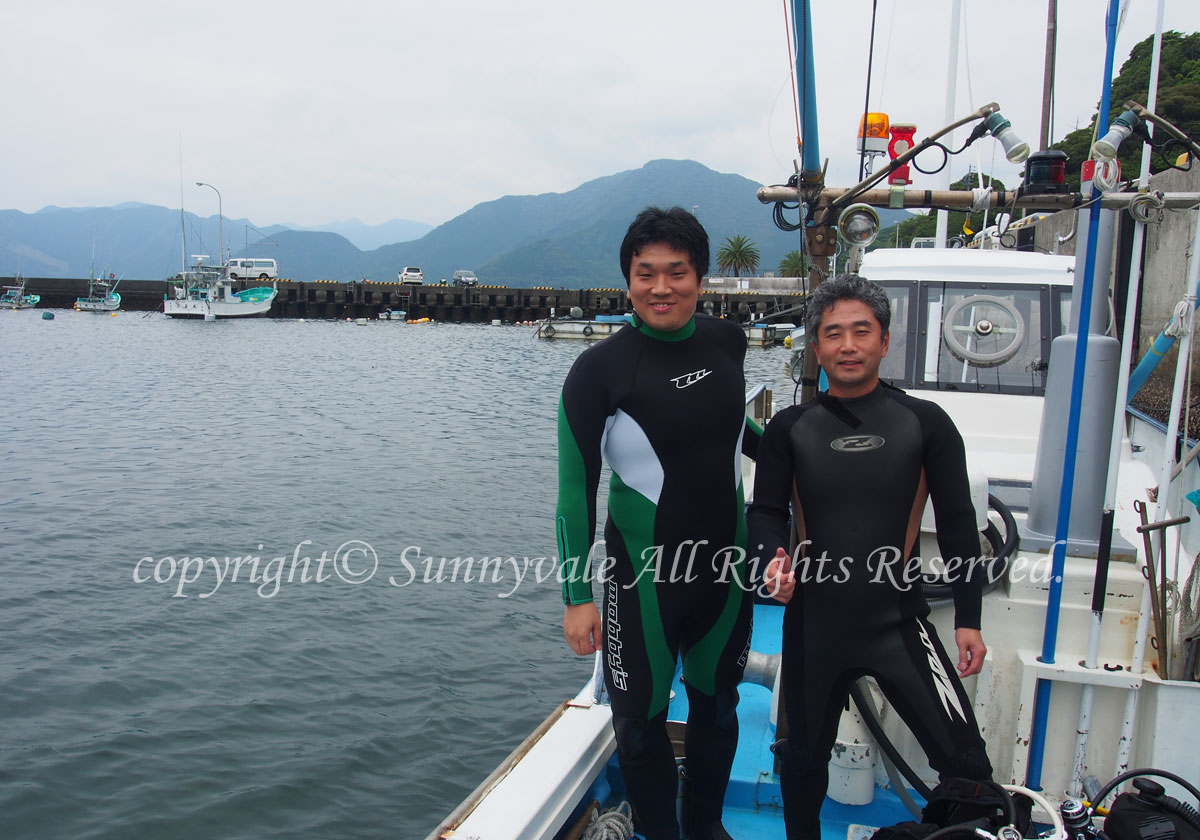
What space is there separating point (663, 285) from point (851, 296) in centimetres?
55

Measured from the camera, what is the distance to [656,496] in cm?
270

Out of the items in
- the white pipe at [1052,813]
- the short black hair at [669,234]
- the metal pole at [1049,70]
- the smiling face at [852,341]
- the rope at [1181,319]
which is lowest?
the white pipe at [1052,813]

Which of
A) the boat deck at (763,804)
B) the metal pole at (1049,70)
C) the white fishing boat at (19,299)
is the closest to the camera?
the boat deck at (763,804)

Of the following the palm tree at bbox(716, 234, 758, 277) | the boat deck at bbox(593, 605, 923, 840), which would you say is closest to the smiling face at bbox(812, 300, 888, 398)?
the boat deck at bbox(593, 605, 923, 840)

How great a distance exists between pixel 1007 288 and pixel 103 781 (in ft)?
21.3

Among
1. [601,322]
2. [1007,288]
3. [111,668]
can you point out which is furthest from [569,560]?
[601,322]

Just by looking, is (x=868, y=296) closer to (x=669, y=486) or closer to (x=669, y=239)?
(x=669, y=239)

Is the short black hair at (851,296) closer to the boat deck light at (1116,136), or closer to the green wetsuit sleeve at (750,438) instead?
the green wetsuit sleeve at (750,438)

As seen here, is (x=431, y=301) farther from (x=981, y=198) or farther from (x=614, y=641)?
(x=614, y=641)

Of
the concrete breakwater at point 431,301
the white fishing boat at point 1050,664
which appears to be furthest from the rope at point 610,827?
the concrete breakwater at point 431,301

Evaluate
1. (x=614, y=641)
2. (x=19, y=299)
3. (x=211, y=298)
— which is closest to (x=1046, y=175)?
(x=614, y=641)

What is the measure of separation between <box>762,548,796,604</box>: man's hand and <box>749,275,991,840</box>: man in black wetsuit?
38 mm

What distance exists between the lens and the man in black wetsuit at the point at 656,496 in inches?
104

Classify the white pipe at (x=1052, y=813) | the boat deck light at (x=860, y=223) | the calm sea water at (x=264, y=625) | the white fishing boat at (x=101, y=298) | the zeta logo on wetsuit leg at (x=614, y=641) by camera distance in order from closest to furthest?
the white pipe at (x=1052, y=813)
the zeta logo on wetsuit leg at (x=614, y=641)
the boat deck light at (x=860, y=223)
the calm sea water at (x=264, y=625)
the white fishing boat at (x=101, y=298)
